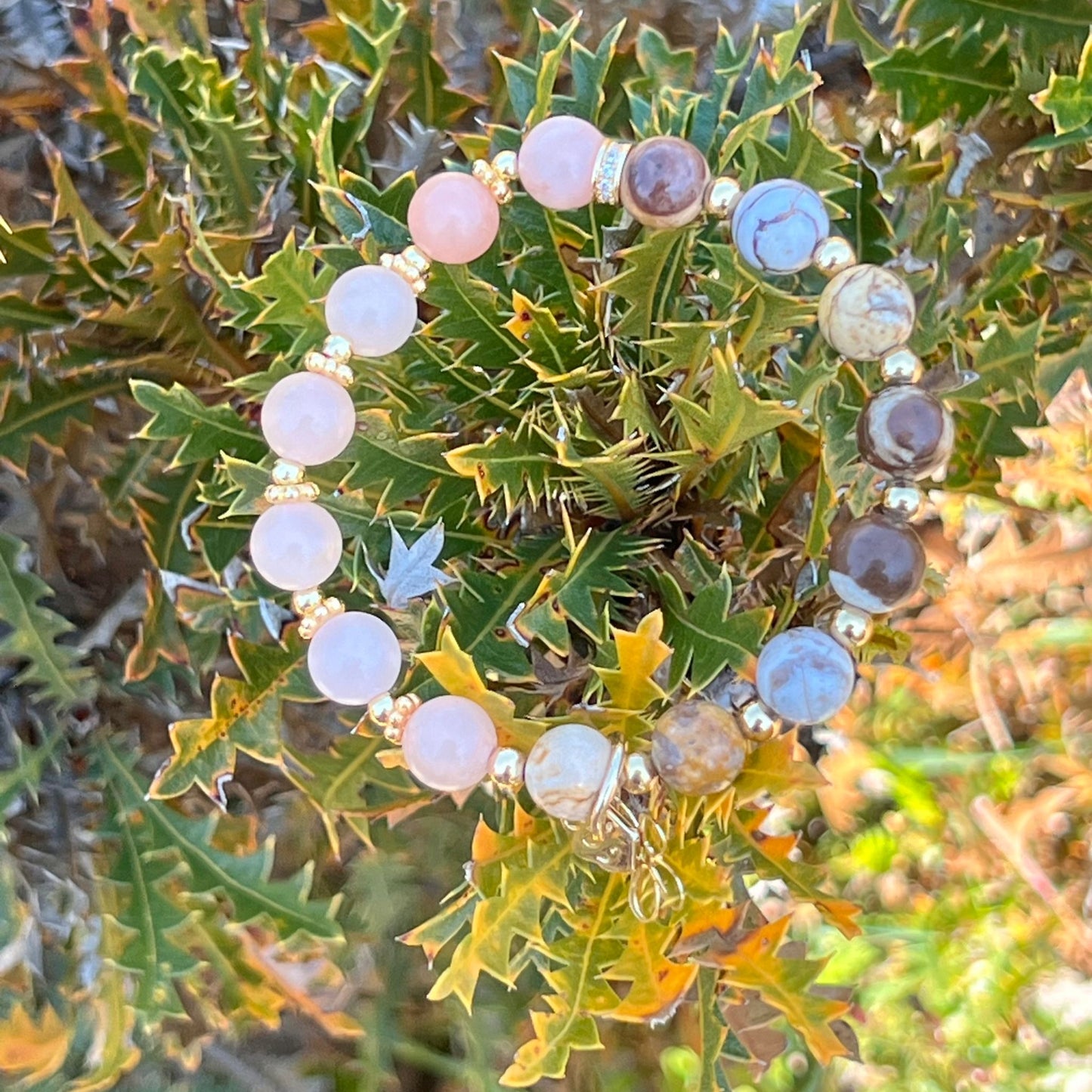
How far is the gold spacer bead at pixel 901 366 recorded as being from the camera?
0.43 metres

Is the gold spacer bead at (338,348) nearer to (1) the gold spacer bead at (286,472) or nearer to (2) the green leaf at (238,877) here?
(1) the gold spacer bead at (286,472)

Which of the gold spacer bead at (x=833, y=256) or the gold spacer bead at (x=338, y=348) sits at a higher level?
the gold spacer bead at (x=833, y=256)

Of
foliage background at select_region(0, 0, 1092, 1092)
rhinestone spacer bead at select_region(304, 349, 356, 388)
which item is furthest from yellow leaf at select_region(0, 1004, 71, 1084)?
rhinestone spacer bead at select_region(304, 349, 356, 388)

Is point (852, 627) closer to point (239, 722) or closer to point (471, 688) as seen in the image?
point (471, 688)

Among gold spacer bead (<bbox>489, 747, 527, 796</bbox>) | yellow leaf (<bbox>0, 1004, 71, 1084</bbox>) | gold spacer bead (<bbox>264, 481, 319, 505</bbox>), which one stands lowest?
yellow leaf (<bbox>0, 1004, 71, 1084</bbox>)

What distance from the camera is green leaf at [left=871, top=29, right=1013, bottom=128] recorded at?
1.62 feet

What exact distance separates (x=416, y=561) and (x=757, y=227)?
0.20 m

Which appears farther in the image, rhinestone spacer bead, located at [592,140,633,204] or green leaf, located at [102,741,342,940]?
green leaf, located at [102,741,342,940]

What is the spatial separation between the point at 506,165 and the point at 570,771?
0.91 feet

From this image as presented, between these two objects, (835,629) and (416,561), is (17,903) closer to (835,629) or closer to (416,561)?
(416,561)

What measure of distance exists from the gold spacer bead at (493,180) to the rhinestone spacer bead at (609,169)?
46 mm

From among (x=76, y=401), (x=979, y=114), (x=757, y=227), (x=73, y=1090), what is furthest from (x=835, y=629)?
(x=73, y=1090)

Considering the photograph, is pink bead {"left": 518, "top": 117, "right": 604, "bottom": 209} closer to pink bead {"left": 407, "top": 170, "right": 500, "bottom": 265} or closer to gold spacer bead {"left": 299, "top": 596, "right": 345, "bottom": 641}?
pink bead {"left": 407, "top": 170, "right": 500, "bottom": 265}

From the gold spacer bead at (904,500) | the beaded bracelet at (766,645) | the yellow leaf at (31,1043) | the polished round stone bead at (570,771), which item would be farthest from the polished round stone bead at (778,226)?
the yellow leaf at (31,1043)
